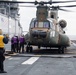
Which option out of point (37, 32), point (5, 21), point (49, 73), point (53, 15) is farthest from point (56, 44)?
point (5, 21)

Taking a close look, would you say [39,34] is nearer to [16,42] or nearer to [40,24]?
[40,24]

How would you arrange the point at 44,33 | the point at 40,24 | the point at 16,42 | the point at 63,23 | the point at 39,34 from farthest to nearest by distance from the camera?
the point at 63,23 < the point at 16,42 < the point at 40,24 < the point at 44,33 < the point at 39,34

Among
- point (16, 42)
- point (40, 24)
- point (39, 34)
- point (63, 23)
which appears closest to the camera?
point (39, 34)

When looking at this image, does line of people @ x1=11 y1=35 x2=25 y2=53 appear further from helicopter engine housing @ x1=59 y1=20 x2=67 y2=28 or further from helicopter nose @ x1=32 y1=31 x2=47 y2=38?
helicopter engine housing @ x1=59 y1=20 x2=67 y2=28

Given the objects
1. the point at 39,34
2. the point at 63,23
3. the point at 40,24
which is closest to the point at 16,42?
the point at 40,24

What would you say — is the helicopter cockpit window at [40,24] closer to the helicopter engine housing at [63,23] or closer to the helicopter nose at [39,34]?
the helicopter nose at [39,34]

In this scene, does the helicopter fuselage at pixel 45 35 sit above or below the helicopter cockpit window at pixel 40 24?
below

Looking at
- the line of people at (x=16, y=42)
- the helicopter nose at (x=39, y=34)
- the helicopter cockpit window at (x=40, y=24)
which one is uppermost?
the helicopter cockpit window at (x=40, y=24)

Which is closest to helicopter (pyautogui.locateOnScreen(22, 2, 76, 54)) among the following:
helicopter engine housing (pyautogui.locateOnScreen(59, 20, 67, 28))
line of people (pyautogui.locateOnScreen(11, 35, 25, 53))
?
line of people (pyautogui.locateOnScreen(11, 35, 25, 53))

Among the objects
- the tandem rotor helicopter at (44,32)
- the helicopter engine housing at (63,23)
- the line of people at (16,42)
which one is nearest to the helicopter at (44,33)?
the tandem rotor helicopter at (44,32)

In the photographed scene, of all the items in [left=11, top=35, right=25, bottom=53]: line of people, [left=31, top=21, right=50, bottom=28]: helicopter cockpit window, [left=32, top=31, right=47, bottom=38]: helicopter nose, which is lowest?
[left=11, top=35, right=25, bottom=53]: line of people

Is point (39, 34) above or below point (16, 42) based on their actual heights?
above

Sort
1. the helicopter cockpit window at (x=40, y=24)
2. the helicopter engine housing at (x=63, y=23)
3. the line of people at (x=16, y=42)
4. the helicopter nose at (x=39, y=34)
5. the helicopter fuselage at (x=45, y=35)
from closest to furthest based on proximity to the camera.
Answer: the helicopter nose at (x=39, y=34)
the helicopter fuselage at (x=45, y=35)
the helicopter cockpit window at (x=40, y=24)
the line of people at (x=16, y=42)
the helicopter engine housing at (x=63, y=23)

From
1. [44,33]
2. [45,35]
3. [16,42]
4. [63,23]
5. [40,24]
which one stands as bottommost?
[16,42]
